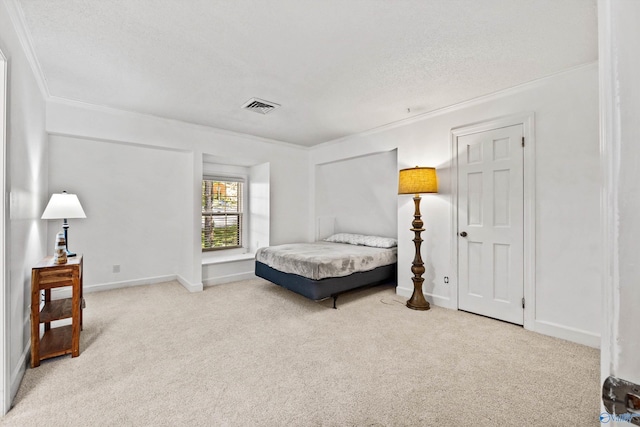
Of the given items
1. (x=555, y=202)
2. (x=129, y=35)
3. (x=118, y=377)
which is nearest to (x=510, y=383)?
(x=555, y=202)

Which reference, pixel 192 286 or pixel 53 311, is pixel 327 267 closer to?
pixel 192 286

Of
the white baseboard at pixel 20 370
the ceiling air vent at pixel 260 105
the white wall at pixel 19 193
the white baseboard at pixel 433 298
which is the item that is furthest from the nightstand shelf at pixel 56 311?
the white baseboard at pixel 433 298

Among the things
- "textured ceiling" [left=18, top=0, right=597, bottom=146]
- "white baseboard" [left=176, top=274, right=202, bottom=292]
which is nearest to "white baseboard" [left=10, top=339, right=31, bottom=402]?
"white baseboard" [left=176, top=274, right=202, bottom=292]

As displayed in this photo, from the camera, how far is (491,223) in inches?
123

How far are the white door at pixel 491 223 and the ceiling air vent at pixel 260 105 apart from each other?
220cm

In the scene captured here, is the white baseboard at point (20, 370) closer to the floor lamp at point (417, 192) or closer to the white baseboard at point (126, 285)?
the white baseboard at point (126, 285)

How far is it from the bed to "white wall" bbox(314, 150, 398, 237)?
0.59 m

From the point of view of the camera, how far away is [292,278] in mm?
3656

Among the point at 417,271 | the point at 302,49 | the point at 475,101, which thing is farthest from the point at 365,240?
the point at 302,49

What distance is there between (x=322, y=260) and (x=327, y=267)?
0.10 meters

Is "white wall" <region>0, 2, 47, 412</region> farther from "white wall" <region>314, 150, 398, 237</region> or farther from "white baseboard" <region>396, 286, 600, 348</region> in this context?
"white baseboard" <region>396, 286, 600, 348</region>

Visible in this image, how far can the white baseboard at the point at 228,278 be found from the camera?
4.43 metres

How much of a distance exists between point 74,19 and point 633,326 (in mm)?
2944

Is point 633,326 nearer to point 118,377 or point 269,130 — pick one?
point 118,377
